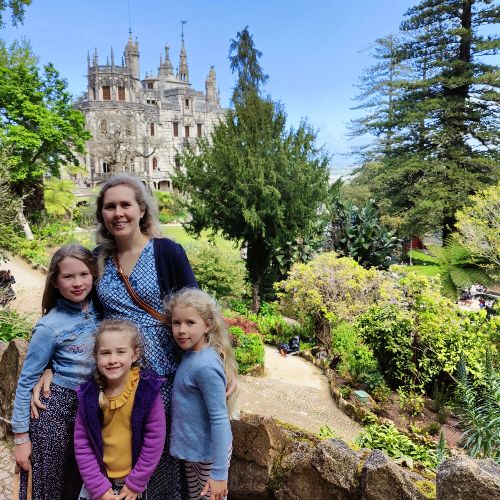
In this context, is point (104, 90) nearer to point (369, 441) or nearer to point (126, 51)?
point (126, 51)

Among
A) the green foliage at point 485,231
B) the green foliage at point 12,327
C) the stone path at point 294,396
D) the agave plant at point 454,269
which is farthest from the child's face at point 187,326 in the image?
the green foliage at point 485,231

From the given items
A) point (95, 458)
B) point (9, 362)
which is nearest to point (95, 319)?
point (95, 458)

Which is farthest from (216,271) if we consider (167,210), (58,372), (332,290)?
(167,210)

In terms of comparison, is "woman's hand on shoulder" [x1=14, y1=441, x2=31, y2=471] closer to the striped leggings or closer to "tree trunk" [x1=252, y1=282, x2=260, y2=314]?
the striped leggings

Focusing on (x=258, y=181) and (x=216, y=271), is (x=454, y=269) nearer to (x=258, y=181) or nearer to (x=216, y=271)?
(x=258, y=181)

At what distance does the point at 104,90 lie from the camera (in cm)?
3947

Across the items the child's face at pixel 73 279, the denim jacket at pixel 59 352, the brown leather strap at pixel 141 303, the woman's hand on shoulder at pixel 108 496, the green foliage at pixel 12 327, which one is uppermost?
the child's face at pixel 73 279

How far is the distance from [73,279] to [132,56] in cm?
4785

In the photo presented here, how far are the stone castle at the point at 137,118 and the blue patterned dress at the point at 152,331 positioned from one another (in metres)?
29.9

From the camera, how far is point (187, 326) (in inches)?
77.2

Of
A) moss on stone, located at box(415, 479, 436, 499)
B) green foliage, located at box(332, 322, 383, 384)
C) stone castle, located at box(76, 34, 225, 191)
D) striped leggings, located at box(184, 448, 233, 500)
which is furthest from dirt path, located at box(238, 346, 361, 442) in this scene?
stone castle, located at box(76, 34, 225, 191)

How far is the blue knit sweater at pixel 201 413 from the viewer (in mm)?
1905

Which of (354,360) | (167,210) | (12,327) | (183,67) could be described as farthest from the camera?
(183,67)

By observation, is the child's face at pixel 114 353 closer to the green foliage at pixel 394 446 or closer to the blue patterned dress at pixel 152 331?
the blue patterned dress at pixel 152 331
